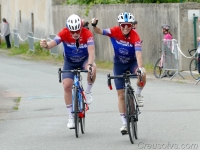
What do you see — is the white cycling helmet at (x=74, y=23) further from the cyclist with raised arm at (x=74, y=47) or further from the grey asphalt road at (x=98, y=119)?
the grey asphalt road at (x=98, y=119)

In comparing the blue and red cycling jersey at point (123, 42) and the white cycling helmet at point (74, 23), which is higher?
the white cycling helmet at point (74, 23)

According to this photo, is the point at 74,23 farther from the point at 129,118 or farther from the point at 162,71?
the point at 162,71

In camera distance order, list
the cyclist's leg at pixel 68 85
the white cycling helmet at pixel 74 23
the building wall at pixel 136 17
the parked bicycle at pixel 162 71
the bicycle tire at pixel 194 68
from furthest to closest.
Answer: the building wall at pixel 136 17, the parked bicycle at pixel 162 71, the bicycle tire at pixel 194 68, the cyclist's leg at pixel 68 85, the white cycling helmet at pixel 74 23

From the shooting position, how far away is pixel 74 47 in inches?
454

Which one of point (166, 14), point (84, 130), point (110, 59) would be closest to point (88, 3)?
point (110, 59)

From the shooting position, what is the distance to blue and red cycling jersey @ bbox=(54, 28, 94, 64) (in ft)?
37.6

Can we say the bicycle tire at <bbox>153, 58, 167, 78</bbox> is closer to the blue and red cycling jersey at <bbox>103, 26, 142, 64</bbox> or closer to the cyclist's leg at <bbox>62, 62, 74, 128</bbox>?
the cyclist's leg at <bbox>62, 62, 74, 128</bbox>

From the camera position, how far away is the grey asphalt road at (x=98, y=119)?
10.6 meters

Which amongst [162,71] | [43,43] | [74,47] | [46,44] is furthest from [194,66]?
[43,43]

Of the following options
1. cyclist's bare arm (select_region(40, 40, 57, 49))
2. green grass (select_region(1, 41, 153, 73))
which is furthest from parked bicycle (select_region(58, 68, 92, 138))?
green grass (select_region(1, 41, 153, 73))

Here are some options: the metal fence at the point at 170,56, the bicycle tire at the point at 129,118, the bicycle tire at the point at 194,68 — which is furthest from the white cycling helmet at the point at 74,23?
the metal fence at the point at 170,56

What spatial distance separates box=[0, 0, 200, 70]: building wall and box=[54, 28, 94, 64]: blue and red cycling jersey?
13127mm

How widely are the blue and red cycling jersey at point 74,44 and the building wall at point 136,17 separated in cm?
1313

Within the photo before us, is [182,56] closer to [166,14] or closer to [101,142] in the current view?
[166,14]
